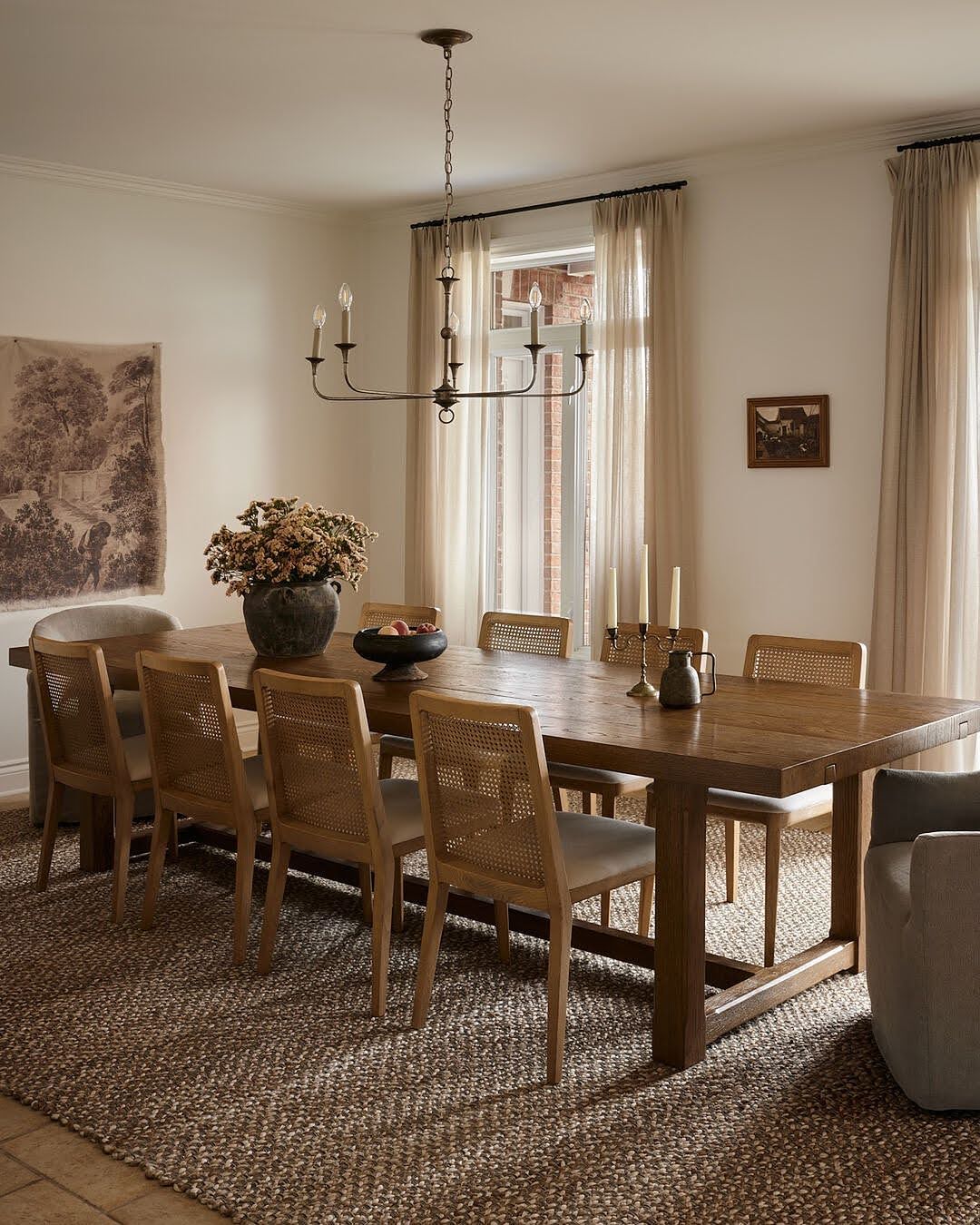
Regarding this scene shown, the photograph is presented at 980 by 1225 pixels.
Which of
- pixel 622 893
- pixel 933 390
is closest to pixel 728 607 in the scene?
pixel 933 390

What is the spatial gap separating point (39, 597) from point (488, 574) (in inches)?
92.2

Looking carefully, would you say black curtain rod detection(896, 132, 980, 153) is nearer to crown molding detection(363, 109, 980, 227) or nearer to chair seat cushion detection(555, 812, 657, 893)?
crown molding detection(363, 109, 980, 227)

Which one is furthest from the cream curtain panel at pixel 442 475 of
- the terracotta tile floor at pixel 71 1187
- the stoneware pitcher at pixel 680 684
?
the terracotta tile floor at pixel 71 1187

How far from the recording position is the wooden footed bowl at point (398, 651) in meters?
3.91

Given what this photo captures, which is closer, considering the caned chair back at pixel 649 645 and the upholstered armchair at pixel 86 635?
the caned chair back at pixel 649 645

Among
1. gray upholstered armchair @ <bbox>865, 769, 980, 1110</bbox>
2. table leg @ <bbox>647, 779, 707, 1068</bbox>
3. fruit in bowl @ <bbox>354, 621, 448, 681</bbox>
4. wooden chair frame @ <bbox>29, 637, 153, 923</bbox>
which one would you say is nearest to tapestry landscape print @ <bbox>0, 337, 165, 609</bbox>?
wooden chair frame @ <bbox>29, 637, 153, 923</bbox>

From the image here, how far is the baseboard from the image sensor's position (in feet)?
19.3

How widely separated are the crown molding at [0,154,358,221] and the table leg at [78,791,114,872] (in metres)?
2.98

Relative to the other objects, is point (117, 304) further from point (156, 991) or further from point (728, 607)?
point (156, 991)

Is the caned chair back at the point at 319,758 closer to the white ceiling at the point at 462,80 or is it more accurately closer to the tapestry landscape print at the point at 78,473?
the white ceiling at the point at 462,80

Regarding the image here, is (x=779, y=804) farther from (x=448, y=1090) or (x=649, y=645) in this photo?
(x=448, y=1090)

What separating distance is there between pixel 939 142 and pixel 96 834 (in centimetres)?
418

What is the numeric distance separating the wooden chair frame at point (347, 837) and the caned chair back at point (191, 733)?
0.54 feet

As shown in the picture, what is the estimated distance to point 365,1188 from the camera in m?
2.52
